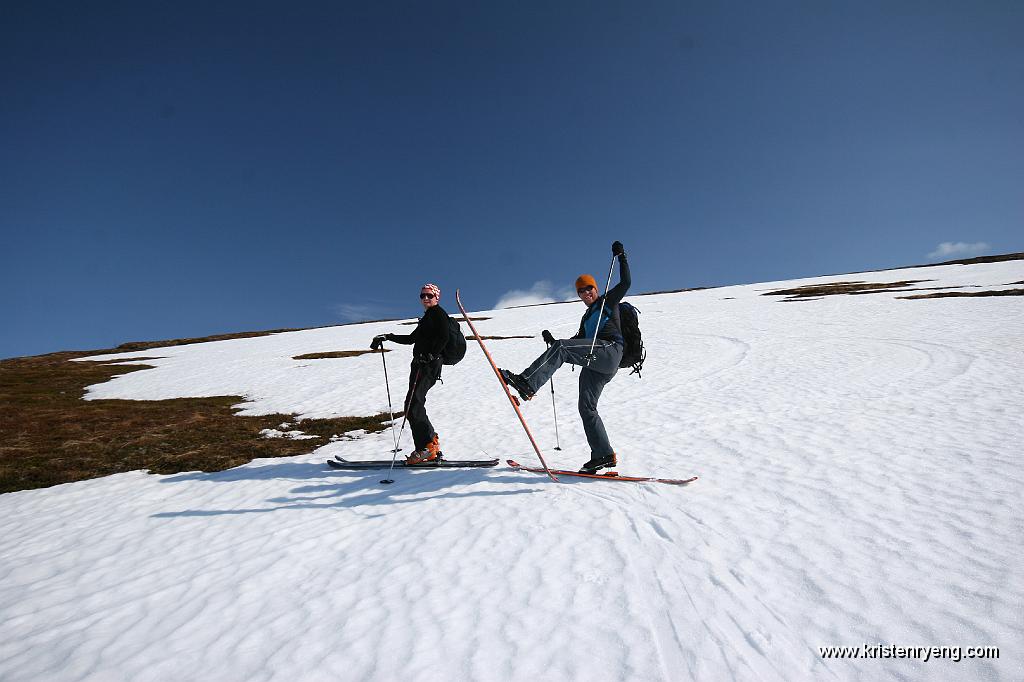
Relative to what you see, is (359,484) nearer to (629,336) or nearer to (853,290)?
(629,336)

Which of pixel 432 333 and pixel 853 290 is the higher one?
pixel 432 333

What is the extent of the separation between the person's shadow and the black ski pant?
92 centimetres

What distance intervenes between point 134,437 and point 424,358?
12163 mm

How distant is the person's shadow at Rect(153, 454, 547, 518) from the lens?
7.66 m

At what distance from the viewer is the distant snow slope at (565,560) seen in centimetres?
375

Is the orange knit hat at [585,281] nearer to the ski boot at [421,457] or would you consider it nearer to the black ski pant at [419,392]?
the black ski pant at [419,392]

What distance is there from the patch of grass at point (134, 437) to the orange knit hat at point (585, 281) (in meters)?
9.28

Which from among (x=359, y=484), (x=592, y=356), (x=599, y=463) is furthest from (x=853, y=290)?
(x=359, y=484)

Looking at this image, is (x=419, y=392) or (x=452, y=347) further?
(x=419, y=392)

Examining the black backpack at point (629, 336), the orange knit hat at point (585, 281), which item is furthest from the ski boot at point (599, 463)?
the orange knit hat at point (585, 281)

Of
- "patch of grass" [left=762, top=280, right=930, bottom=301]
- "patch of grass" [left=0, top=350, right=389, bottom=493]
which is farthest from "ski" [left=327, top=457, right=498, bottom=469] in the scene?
"patch of grass" [left=762, top=280, right=930, bottom=301]

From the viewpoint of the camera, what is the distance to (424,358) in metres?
8.87

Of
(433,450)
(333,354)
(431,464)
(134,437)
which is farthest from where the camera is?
(333,354)

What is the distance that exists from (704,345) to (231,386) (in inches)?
1120
